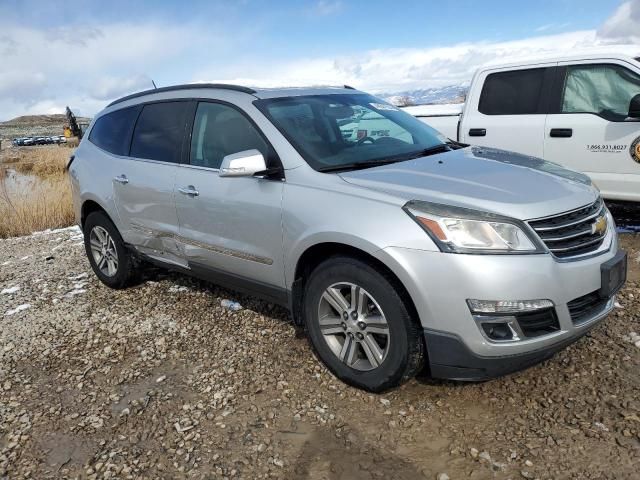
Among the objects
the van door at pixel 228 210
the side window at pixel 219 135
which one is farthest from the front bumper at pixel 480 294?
the side window at pixel 219 135

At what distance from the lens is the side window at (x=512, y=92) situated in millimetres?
6004

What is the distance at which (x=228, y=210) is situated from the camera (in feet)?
11.6

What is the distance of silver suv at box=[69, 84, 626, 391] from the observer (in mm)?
2559

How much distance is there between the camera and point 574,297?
8.61 ft

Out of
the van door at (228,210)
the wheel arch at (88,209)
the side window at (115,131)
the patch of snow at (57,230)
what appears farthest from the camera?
the patch of snow at (57,230)

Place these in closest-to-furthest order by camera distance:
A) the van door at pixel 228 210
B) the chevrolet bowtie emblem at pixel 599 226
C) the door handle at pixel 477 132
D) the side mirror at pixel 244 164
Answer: the chevrolet bowtie emblem at pixel 599 226 → the side mirror at pixel 244 164 → the van door at pixel 228 210 → the door handle at pixel 477 132

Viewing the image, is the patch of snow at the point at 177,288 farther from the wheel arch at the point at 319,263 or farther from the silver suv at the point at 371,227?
the wheel arch at the point at 319,263

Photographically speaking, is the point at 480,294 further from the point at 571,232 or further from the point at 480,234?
the point at 571,232

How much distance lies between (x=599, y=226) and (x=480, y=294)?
96 cm

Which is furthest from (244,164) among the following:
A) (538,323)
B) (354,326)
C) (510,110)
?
(510,110)

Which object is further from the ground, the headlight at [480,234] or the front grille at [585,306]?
the headlight at [480,234]

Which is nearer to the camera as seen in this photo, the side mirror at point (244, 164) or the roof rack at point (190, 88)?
the side mirror at point (244, 164)

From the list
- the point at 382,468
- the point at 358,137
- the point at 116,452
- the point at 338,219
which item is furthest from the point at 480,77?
the point at 116,452

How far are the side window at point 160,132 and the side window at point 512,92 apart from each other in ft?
12.6
